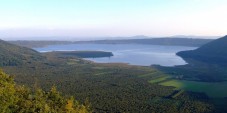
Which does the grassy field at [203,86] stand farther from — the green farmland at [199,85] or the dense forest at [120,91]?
the dense forest at [120,91]

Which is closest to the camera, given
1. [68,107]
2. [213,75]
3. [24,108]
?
[24,108]

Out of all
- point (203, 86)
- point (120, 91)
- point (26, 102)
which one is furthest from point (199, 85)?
point (26, 102)

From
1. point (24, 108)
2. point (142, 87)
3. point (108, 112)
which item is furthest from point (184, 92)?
point (24, 108)

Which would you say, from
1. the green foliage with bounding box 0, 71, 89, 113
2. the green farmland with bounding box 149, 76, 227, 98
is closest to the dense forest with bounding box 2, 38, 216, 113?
the green farmland with bounding box 149, 76, 227, 98

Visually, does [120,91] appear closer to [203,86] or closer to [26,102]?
[203,86]

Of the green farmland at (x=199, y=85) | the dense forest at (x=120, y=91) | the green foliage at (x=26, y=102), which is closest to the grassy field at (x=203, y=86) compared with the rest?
the green farmland at (x=199, y=85)

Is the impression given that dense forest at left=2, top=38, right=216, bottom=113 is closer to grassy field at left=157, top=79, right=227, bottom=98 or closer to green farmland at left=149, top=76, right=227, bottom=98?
green farmland at left=149, top=76, right=227, bottom=98

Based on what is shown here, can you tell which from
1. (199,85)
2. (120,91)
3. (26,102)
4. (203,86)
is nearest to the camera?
(26,102)

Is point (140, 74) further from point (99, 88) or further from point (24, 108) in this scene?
point (24, 108)
